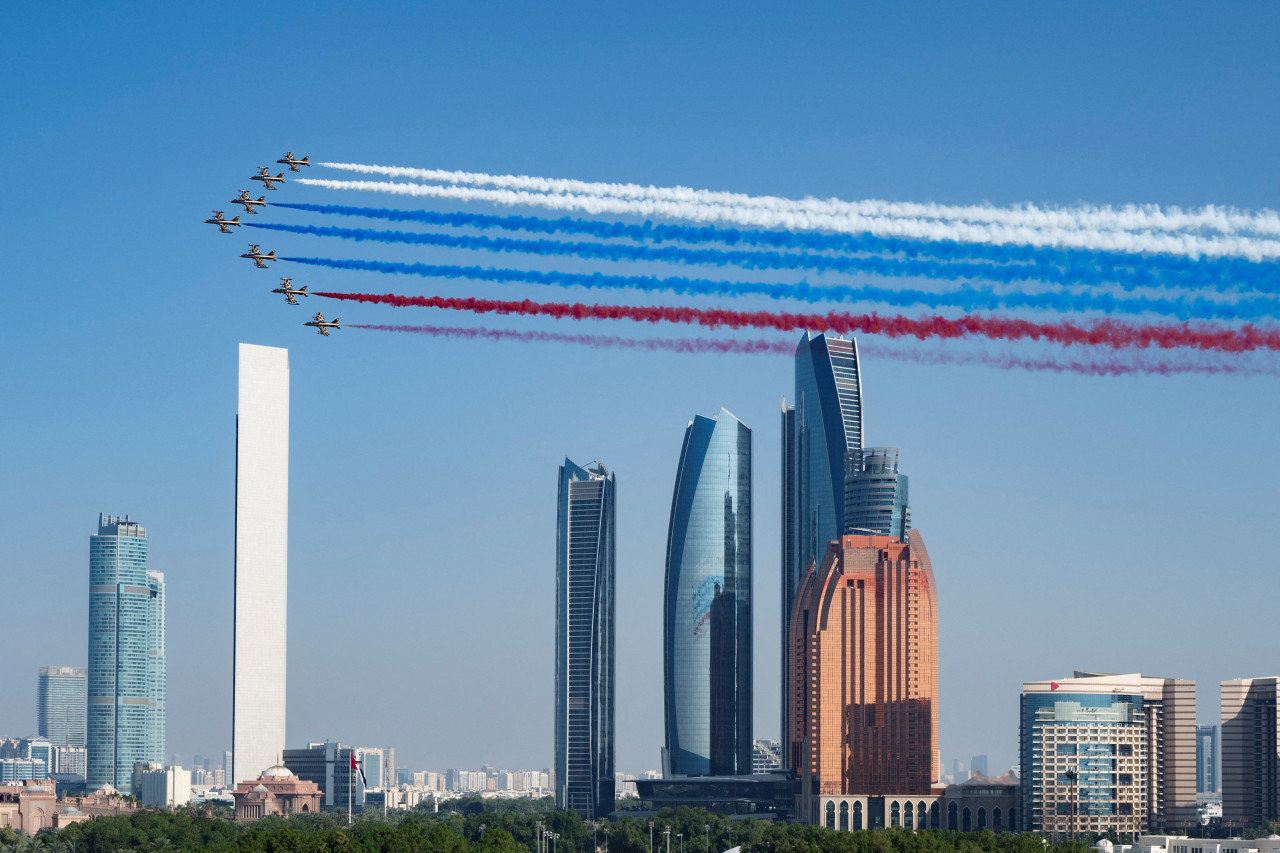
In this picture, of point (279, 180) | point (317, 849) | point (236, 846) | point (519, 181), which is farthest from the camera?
point (236, 846)

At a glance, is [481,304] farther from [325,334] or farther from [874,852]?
[874,852]

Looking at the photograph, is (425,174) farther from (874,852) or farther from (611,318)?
(874,852)

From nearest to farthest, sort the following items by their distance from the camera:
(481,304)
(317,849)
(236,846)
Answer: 1. (481,304)
2. (317,849)
3. (236,846)

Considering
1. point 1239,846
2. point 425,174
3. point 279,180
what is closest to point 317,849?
point 279,180

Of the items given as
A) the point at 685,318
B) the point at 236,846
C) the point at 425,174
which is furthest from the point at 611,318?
the point at 236,846

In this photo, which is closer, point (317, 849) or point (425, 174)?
point (425, 174)

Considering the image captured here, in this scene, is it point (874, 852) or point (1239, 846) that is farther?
point (1239, 846)

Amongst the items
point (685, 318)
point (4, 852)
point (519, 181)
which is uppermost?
point (519, 181)

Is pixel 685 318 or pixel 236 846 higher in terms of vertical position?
pixel 685 318

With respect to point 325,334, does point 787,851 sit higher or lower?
lower
